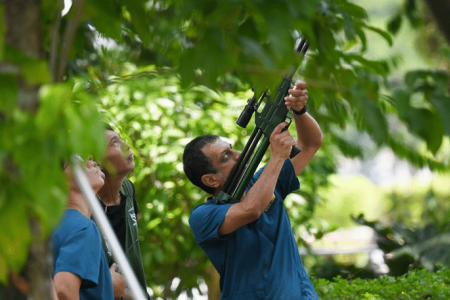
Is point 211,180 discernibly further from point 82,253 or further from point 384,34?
point 384,34

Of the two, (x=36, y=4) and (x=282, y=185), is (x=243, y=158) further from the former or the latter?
(x=36, y=4)

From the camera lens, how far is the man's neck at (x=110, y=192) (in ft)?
8.84

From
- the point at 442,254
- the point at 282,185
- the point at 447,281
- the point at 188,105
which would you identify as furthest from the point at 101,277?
the point at 442,254

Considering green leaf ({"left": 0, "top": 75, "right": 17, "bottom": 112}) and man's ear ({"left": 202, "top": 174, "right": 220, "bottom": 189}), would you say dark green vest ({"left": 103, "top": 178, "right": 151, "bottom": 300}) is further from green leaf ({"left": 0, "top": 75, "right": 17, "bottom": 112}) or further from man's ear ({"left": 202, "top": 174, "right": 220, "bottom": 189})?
green leaf ({"left": 0, "top": 75, "right": 17, "bottom": 112})

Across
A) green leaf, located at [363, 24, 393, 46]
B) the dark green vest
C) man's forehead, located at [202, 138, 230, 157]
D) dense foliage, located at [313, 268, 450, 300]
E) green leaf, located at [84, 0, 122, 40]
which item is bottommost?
dense foliage, located at [313, 268, 450, 300]

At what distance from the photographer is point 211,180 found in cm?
259

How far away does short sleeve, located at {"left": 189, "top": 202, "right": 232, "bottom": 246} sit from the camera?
7.47 feet

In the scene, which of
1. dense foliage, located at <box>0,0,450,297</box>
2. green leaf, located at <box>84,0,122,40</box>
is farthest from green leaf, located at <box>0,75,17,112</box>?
green leaf, located at <box>84,0,122,40</box>

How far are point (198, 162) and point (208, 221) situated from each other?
1.32 ft

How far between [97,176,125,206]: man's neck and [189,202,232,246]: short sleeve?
0.50 m

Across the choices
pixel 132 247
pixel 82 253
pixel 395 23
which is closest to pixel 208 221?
pixel 132 247

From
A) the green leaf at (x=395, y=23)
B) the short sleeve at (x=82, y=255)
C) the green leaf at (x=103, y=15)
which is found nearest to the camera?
the green leaf at (x=103, y=15)

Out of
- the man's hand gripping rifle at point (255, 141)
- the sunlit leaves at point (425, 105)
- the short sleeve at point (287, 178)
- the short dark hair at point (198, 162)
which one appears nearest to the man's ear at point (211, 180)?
the short dark hair at point (198, 162)

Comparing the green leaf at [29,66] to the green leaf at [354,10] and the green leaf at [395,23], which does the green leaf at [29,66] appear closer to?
the green leaf at [354,10]
